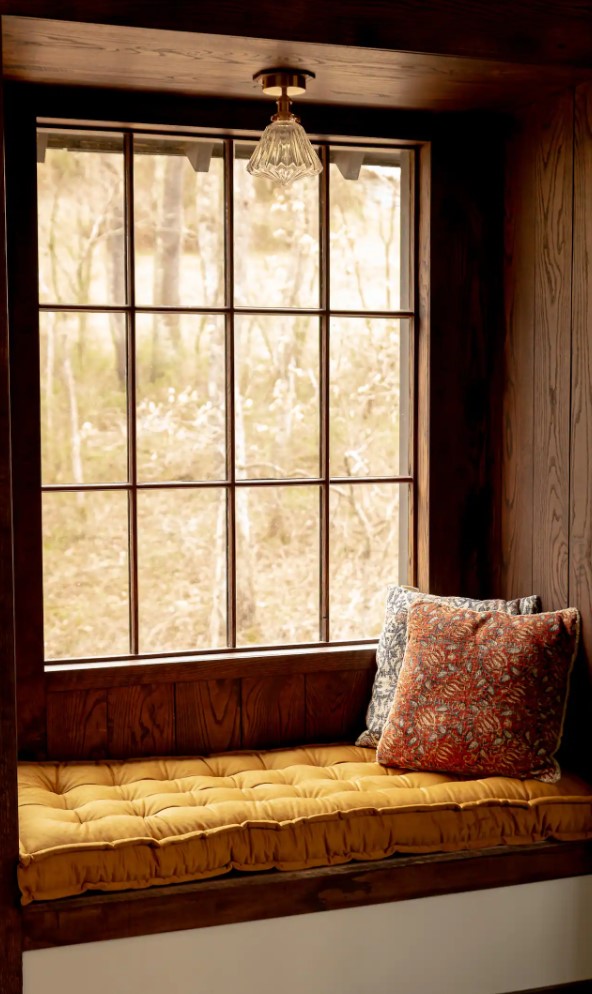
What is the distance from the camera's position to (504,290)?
3133 mm

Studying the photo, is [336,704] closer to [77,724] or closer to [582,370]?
[77,724]

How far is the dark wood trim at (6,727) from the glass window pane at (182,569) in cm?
70

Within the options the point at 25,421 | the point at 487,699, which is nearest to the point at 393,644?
the point at 487,699

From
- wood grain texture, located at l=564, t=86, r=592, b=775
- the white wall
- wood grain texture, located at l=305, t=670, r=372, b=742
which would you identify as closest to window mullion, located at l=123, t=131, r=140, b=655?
wood grain texture, located at l=305, t=670, r=372, b=742

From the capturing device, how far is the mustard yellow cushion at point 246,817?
2334 millimetres

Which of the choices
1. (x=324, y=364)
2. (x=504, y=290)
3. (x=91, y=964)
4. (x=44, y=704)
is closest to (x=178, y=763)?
(x=44, y=704)

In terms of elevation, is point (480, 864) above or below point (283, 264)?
below

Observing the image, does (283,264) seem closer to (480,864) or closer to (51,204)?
(51,204)

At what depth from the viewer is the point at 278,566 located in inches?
124

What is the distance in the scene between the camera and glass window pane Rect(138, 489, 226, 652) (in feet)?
9.88

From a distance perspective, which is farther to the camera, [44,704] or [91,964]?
[44,704]

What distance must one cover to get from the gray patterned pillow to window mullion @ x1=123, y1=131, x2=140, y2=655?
72 cm

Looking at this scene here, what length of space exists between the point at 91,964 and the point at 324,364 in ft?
5.75

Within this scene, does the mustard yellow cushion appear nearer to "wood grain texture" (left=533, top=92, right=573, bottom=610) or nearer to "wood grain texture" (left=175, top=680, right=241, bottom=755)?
"wood grain texture" (left=175, top=680, right=241, bottom=755)
